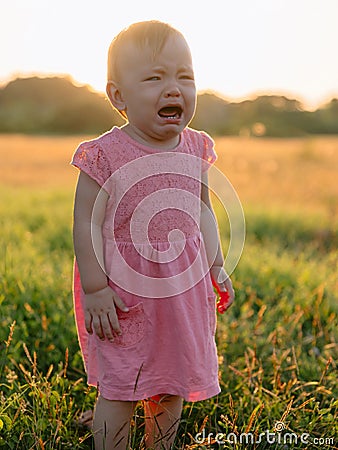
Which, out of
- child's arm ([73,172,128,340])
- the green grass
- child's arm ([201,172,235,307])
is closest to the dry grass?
the green grass

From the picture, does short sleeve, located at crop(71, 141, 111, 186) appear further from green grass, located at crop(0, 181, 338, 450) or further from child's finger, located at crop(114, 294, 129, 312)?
green grass, located at crop(0, 181, 338, 450)

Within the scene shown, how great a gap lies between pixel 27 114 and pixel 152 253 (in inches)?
1808

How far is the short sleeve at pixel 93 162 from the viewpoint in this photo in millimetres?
2096

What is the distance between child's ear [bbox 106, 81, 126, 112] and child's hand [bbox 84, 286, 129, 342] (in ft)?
2.15

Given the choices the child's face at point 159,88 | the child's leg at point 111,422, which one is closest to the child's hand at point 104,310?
the child's leg at point 111,422

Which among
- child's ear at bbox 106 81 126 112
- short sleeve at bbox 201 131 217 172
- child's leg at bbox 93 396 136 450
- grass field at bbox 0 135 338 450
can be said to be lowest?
grass field at bbox 0 135 338 450

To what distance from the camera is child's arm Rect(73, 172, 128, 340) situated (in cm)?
211

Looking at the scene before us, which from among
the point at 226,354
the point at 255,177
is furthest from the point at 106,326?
the point at 255,177

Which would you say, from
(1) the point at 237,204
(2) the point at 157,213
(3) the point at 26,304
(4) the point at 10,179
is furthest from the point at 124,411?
(4) the point at 10,179

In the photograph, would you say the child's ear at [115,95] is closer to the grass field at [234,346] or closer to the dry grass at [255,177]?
the grass field at [234,346]

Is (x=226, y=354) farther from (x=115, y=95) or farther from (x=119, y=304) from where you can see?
(x=115, y=95)

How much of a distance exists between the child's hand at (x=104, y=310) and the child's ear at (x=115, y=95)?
25.8 inches

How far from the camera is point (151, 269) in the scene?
7.05 feet

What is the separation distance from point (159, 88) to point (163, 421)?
1309 mm
